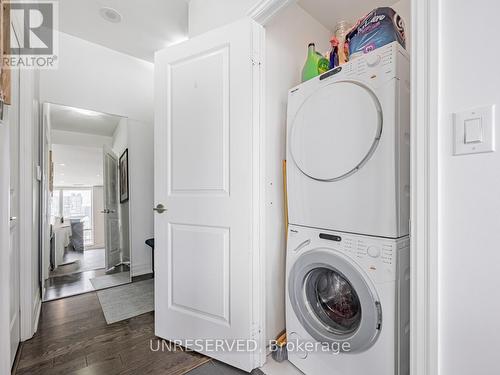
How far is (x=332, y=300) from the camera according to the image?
133 centimetres

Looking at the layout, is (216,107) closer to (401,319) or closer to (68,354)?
(401,319)

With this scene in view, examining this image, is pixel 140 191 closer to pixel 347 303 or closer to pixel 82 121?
pixel 82 121

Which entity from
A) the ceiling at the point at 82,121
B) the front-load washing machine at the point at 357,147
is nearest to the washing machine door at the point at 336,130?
the front-load washing machine at the point at 357,147

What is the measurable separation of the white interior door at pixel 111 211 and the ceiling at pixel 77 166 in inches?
2.7

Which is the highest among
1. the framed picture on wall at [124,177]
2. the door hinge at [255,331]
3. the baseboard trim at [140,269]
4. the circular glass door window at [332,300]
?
the framed picture on wall at [124,177]

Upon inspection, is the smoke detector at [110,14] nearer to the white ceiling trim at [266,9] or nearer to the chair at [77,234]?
the white ceiling trim at [266,9]

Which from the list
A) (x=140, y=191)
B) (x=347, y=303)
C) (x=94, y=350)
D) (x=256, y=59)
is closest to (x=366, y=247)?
(x=347, y=303)

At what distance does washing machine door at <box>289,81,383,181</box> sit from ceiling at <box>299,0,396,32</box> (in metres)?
1.07

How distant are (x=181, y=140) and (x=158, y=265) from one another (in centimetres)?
90

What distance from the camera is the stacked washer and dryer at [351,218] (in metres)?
1.02

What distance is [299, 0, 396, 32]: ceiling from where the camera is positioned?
6.08 feet

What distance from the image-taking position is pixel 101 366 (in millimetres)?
1404

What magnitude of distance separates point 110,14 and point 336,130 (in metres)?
2.34

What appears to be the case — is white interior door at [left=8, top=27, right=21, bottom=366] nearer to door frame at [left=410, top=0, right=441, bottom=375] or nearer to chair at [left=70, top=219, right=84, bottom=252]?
chair at [left=70, top=219, right=84, bottom=252]
